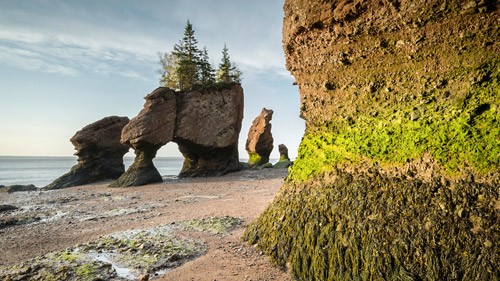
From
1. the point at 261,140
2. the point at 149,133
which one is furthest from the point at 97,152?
the point at 261,140

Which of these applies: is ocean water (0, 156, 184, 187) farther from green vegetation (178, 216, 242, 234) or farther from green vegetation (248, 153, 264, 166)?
green vegetation (178, 216, 242, 234)

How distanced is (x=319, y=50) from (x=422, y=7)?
72.4 inches

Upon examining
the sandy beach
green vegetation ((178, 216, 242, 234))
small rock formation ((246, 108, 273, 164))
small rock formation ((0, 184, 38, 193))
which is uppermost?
small rock formation ((246, 108, 273, 164))

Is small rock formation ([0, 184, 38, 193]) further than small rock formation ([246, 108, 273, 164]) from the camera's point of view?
No

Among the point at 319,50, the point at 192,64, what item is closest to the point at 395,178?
the point at 319,50

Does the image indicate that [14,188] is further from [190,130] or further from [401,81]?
[401,81]

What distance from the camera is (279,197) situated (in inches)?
227

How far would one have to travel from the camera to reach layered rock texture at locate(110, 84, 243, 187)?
751 inches

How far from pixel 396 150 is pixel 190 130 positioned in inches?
701

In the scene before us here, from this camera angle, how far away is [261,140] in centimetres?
3262

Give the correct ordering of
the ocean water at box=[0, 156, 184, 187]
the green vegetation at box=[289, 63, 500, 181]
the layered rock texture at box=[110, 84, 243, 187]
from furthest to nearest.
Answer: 1. the ocean water at box=[0, 156, 184, 187]
2. the layered rock texture at box=[110, 84, 243, 187]
3. the green vegetation at box=[289, 63, 500, 181]

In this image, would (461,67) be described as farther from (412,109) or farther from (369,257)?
(369,257)

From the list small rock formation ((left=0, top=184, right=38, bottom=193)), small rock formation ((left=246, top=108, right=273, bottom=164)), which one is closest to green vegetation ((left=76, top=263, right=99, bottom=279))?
small rock formation ((left=0, top=184, right=38, bottom=193))

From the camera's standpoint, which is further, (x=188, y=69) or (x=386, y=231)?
(x=188, y=69)
